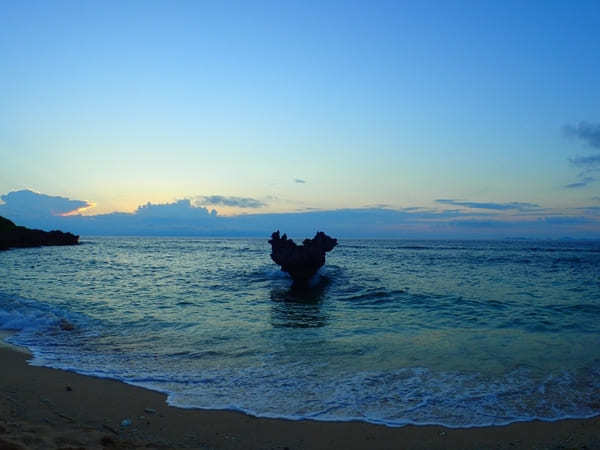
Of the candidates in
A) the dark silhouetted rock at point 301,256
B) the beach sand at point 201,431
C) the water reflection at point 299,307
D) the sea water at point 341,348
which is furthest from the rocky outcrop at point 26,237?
the beach sand at point 201,431

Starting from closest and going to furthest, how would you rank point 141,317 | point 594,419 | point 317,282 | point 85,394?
point 594,419
point 85,394
point 141,317
point 317,282

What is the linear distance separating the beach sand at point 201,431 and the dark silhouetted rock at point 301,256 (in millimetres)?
20772

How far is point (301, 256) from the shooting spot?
88.8 ft

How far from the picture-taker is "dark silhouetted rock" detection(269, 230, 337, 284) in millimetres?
27156

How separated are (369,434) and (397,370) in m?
2.96

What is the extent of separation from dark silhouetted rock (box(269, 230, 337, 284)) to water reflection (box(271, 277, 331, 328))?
5.83 feet

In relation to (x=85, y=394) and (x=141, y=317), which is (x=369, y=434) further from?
(x=141, y=317)

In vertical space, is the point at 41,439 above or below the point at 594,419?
above

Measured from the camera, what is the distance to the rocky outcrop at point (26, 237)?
246 ft

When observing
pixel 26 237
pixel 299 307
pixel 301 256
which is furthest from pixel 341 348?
pixel 26 237

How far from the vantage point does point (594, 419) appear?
601 centimetres

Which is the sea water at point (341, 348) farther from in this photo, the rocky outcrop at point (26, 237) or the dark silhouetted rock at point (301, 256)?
the rocky outcrop at point (26, 237)

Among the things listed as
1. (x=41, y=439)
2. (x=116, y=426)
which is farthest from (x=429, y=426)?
(x=41, y=439)

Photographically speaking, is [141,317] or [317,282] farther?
[317,282]
